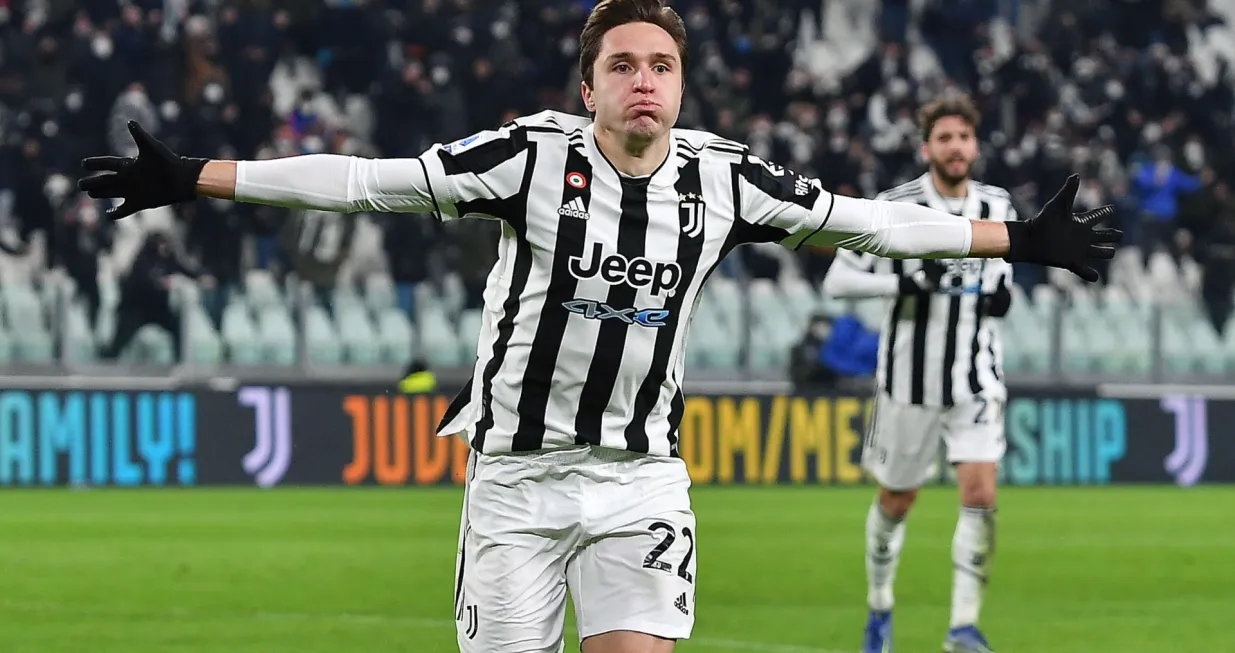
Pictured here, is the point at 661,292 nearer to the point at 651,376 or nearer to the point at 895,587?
the point at 651,376

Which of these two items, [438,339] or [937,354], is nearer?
[937,354]

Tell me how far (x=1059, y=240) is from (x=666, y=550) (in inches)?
47.6

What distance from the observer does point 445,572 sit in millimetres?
11250

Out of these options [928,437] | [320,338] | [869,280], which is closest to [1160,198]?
[320,338]

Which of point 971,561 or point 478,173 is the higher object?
point 478,173

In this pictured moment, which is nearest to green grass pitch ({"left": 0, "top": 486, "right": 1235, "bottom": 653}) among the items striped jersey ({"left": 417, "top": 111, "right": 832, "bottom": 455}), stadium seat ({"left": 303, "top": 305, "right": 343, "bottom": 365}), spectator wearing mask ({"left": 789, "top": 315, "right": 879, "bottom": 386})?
spectator wearing mask ({"left": 789, "top": 315, "right": 879, "bottom": 386})

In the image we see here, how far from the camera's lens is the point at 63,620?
9164 millimetres

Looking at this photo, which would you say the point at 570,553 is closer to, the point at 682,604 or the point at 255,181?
the point at 682,604

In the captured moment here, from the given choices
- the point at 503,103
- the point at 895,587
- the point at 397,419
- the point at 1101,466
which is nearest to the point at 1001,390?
the point at 895,587

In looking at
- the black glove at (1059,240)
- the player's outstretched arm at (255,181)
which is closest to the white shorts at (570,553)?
the player's outstretched arm at (255,181)

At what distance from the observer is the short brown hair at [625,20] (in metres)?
4.47

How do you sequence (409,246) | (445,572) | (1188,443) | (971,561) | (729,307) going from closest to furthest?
(971,561) < (445,572) < (729,307) < (1188,443) < (409,246)

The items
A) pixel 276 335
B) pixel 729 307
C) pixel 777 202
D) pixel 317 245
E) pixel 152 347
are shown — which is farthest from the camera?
pixel 317 245

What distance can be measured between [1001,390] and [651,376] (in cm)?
415
